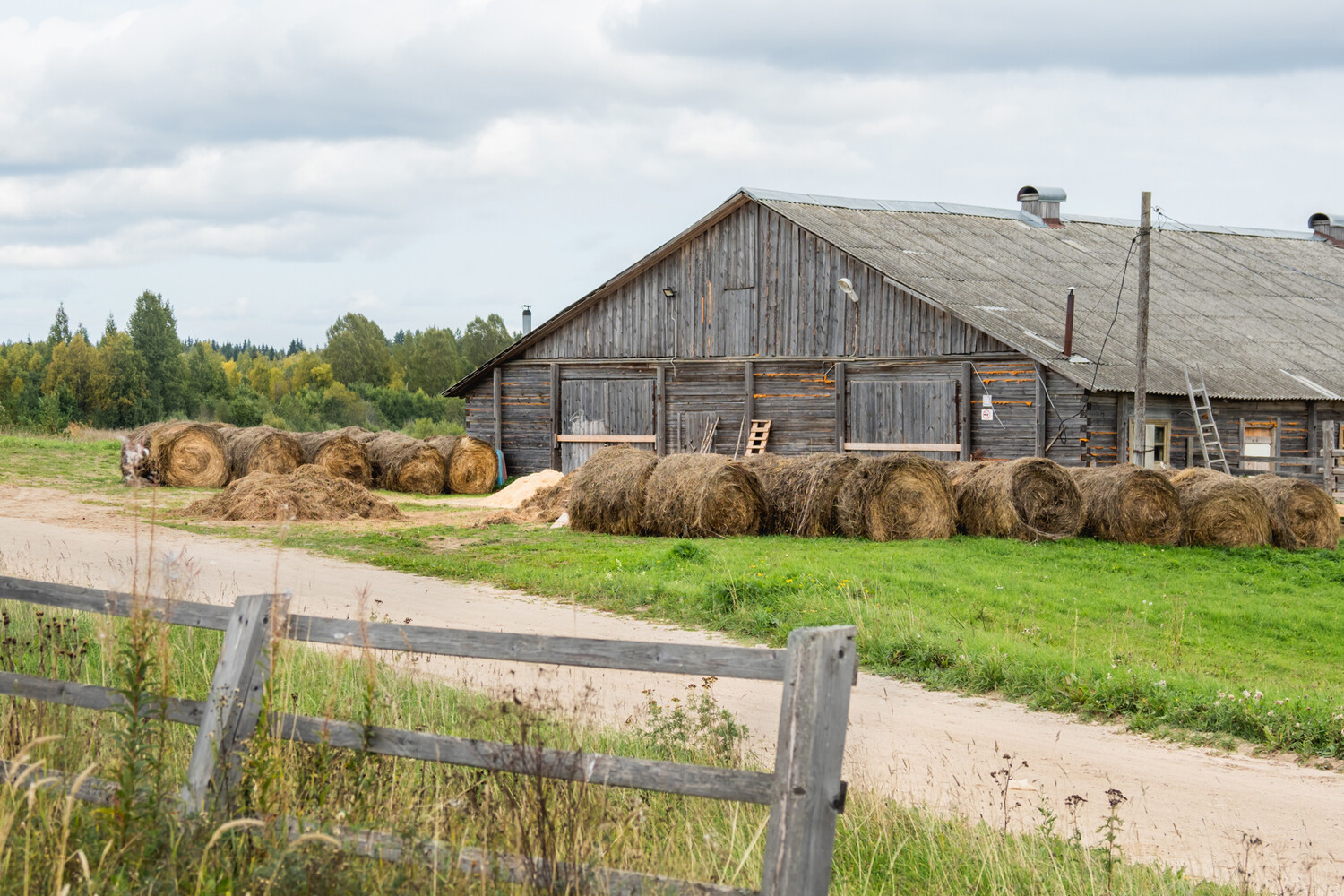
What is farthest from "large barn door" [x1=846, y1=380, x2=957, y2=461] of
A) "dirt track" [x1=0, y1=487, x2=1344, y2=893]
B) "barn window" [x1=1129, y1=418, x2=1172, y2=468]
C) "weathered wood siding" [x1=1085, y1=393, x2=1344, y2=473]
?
"dirt track" [x1=0, y1=487, x2=1344, y2=893]

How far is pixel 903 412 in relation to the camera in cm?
2655

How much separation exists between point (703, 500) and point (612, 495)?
1739mm

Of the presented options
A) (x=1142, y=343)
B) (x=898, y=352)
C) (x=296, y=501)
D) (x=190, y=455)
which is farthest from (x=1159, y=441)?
(x=190, y=455)

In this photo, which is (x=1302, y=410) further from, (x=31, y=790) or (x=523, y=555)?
(x=31, y=790)

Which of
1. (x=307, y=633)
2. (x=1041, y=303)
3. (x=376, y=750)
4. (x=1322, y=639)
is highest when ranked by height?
(x=1041, y=303)

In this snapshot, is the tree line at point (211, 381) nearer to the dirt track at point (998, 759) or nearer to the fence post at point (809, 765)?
the dirt track at point (998, 759)

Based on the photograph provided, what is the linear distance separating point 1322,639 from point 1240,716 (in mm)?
5186

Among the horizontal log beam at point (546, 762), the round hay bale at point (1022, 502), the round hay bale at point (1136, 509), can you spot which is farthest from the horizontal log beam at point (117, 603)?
the round hay bale at point (1136, 509)

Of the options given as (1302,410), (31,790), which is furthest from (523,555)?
(1302,410)

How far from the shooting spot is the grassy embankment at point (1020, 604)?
29.8 ft

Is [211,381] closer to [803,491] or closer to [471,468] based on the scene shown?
[471,468]

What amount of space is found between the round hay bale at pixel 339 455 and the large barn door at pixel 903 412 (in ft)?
37.1

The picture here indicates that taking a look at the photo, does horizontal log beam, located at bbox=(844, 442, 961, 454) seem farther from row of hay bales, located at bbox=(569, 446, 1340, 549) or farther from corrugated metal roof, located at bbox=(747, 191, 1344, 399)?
row of hay bales, located at bbox=(569, 446, 1340, 549)

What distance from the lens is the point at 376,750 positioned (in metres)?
4.50
